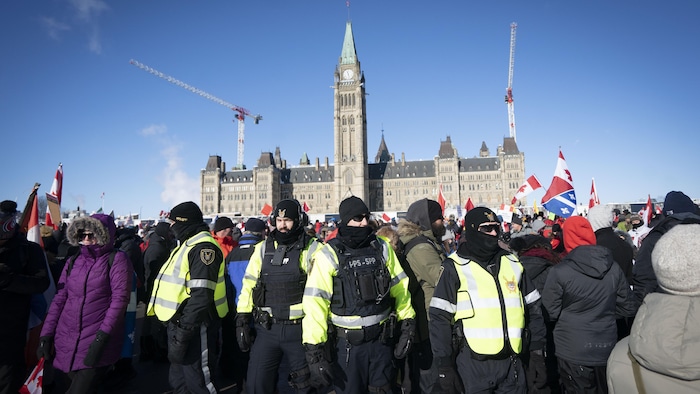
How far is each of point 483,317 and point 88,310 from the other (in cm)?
356

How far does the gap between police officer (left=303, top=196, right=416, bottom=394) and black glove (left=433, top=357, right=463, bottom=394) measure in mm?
417

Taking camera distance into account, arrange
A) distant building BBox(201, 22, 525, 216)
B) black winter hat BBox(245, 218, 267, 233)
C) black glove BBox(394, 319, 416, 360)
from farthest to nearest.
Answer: distant building BBox(201, 22, 525, 216), black winter hat BBox(245, 218, 267, 233), black glove BBox(394, 319, 416, 360)

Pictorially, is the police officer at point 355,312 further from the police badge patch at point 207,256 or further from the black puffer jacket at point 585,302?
the black puffer jacket at point 585,302

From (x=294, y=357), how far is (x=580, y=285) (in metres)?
2.66

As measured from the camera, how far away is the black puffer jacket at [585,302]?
339 cm

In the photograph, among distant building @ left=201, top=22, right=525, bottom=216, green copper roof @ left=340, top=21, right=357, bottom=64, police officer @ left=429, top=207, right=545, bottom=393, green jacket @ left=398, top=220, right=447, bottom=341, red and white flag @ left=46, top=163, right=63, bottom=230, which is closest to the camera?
police officer @ left=429, top=207, right=545, bottom=393

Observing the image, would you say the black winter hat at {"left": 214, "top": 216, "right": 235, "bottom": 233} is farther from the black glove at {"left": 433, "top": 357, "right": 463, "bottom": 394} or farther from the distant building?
the distant building

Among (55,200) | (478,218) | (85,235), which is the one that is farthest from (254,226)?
(55,200)

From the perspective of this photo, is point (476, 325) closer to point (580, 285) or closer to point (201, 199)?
point (580, 285)

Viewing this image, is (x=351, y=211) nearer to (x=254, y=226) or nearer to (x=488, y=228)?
(x=488, y=228)

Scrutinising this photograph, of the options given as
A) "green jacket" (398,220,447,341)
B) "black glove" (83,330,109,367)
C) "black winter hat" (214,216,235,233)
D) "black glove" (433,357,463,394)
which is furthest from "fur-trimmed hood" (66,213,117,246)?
"black glove" (433,357,463,394)

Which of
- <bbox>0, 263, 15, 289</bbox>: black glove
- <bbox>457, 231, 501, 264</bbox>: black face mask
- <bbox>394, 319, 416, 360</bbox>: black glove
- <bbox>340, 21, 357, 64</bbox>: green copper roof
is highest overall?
<bbox>340, 21, 357, 64</bbox>: green copper roof

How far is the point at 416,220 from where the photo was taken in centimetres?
455

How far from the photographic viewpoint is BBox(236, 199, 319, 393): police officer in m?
3.61
